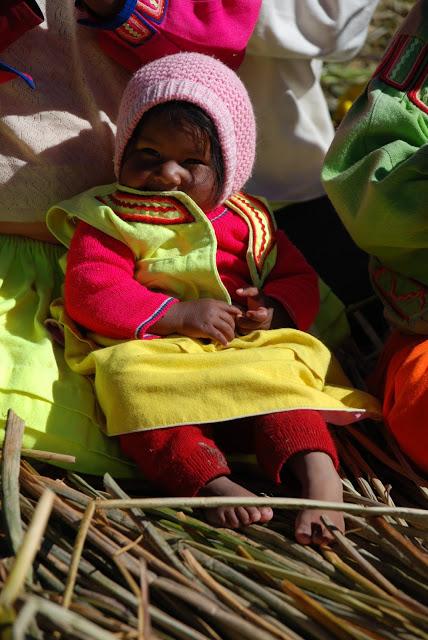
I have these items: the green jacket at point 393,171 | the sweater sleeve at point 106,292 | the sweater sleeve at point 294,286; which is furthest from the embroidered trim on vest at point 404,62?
the sweater sleeve at point 106,292

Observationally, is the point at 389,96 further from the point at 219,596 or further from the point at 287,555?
the point at 219,596

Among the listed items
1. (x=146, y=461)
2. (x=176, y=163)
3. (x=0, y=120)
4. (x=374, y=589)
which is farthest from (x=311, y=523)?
(x=0, y=120)

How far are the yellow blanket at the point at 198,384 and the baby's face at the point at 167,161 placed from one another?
295mm

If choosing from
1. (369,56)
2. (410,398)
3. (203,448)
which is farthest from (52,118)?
(369,56)

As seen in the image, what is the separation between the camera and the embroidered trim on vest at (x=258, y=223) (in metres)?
1.75

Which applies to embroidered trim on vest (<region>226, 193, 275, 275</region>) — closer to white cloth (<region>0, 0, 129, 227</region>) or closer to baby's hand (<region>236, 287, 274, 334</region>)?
baby's hand (<region>236, 287, 274, 334</region>)

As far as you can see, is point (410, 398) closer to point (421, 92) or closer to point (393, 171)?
point (393, 171)

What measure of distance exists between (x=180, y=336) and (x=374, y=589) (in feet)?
2.00

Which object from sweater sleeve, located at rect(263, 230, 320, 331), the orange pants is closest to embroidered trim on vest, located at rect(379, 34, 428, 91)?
sweater sleeve, located at rect(263, 230, 320, 331)

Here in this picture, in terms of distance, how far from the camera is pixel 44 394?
153cm

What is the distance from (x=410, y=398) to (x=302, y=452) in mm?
231

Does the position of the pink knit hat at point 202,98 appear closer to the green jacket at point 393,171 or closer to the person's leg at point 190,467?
the green jacket at point 393,171

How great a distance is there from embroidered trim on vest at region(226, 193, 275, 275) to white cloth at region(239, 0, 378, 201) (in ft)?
0.96

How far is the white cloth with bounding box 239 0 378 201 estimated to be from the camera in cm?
194
